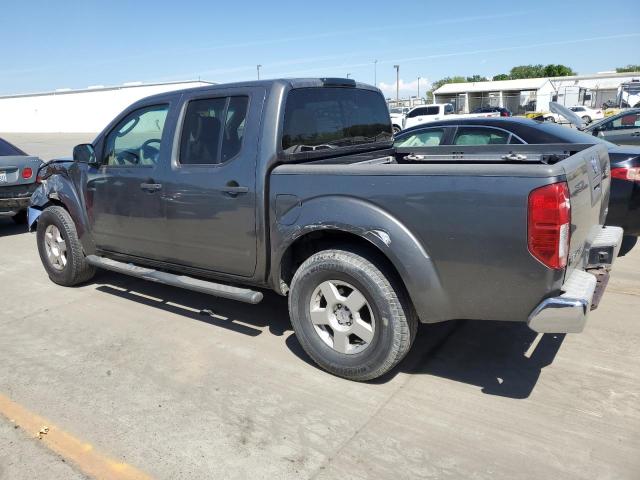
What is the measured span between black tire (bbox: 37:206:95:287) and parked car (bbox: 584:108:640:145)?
10.3 m

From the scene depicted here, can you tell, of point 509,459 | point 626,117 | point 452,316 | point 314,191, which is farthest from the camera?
point 626,117

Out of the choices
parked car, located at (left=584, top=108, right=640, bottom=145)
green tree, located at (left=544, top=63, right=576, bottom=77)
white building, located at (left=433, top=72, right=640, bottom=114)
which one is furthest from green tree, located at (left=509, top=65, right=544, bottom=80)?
parked car, located at (left=584, top=108, right=640, bottom=145)

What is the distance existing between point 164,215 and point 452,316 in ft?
8.10

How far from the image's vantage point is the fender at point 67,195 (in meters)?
5.15

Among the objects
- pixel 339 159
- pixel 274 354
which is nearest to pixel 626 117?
pixel 339 159

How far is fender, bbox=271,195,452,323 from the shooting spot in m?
3.01

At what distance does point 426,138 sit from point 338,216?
4.21 meters

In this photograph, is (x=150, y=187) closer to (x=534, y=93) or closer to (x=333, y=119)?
(x=333, y=119)

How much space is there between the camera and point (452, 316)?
3.06 meters

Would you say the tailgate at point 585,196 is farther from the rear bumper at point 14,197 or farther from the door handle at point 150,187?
the rear bumper at point 14,197

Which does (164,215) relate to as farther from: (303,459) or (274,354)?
(303,459)

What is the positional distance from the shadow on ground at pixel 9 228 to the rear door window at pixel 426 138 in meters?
6.61

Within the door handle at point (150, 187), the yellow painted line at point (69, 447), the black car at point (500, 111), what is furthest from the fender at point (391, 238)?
the black car at point (500, 111)

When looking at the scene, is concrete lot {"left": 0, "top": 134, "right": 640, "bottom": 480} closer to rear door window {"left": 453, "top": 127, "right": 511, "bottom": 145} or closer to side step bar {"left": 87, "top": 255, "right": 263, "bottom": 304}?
side step bar {"left": 87, "top": 255, "right": 263, "bottom": 304}
